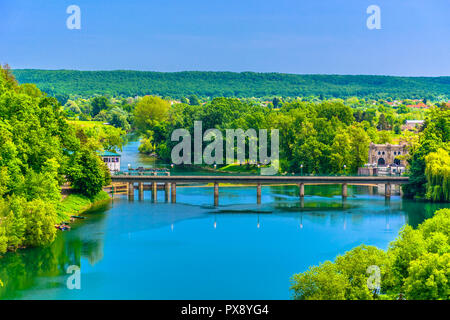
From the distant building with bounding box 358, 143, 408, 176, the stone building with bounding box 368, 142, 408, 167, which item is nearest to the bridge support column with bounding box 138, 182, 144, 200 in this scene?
the distant building with bounding box 358, 143, 408, 176

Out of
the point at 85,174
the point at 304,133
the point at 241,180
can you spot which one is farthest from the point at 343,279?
the point at 304,133

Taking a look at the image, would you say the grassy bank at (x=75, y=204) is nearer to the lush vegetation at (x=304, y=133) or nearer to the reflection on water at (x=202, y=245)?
the reflection on water at (x=202, y=245)

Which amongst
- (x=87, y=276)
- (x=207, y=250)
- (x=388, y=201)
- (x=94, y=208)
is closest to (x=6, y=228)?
(x=87, y=276)

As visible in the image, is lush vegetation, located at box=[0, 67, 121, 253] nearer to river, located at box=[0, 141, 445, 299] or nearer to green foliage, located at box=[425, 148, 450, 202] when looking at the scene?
river, located at box=[0, 141, 445, 299]

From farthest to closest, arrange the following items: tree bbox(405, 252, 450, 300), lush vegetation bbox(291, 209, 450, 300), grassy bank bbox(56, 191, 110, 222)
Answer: grassy bank bbox(56, 191, 110, 222) < lush vegetation bbox(291, 209, 450, 300) < tree bbox(405, 252, 450, 300)

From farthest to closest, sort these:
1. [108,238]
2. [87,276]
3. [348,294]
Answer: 1. [108,238]
2. [87,276]
3. [348,294]
